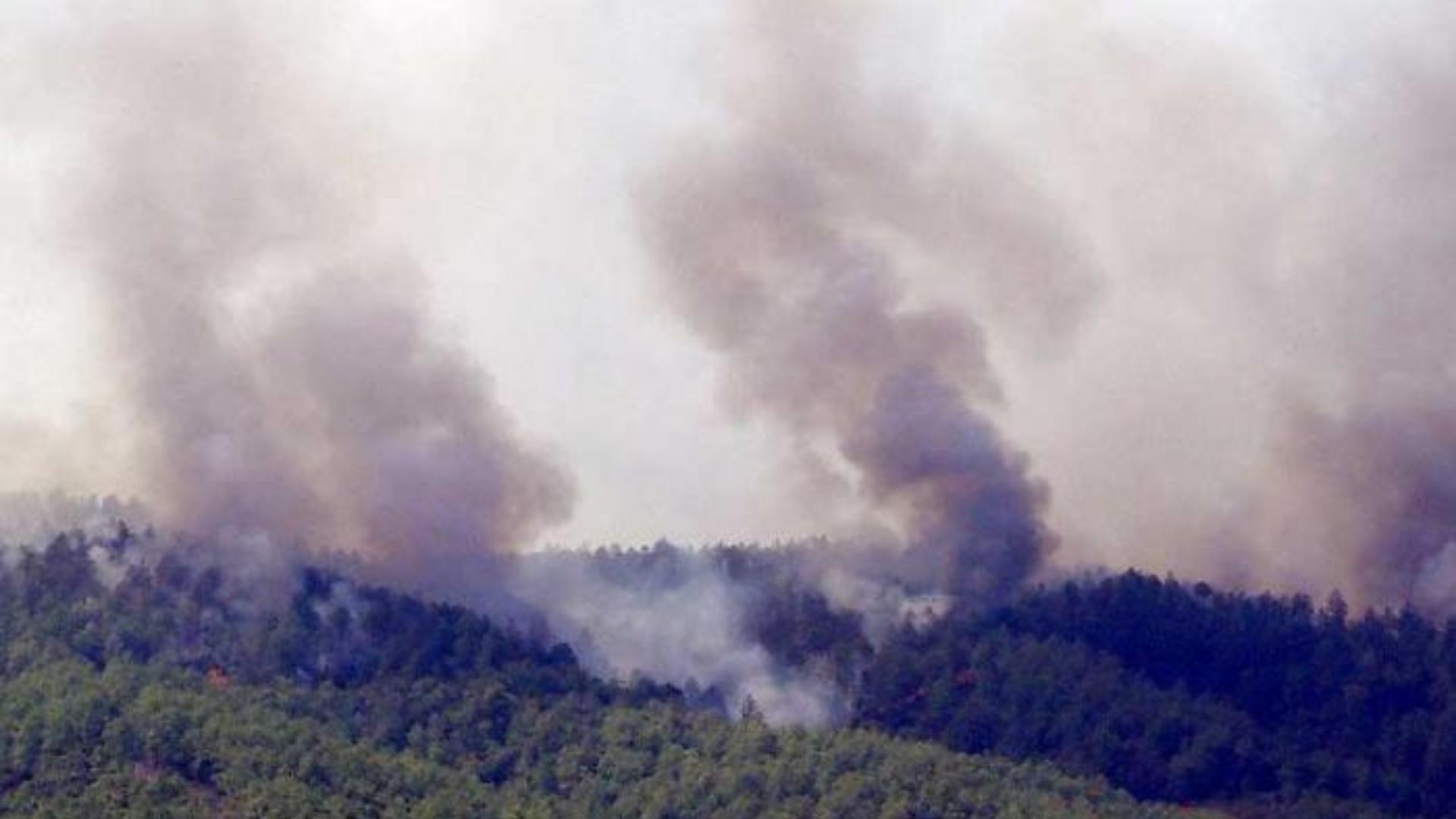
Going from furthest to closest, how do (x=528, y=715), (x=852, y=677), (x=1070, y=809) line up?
(x=852, y=677), (x=528, y=715), (x=1070, y=809)

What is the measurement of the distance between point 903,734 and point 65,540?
124 ft

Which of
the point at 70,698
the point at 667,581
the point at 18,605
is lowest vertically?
the point at 70,698

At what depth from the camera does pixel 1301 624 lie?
16188cm

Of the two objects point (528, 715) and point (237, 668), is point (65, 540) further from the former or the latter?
point (528, 715)

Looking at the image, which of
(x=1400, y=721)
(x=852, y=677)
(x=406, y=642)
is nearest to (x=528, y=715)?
(x=406, y=642)

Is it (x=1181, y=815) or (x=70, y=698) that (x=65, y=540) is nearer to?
(x=70, y=698)

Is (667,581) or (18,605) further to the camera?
(667,581)

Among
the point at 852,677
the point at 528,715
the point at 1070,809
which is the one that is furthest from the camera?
the point at 852,677

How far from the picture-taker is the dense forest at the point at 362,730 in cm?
12888

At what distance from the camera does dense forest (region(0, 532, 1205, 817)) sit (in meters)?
129

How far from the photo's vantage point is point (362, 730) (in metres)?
142

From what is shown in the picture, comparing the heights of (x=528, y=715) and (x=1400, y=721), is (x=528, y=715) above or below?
below

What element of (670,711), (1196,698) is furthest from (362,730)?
(1196,698)

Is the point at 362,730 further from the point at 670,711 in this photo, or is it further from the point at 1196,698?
the point at 1196,698
